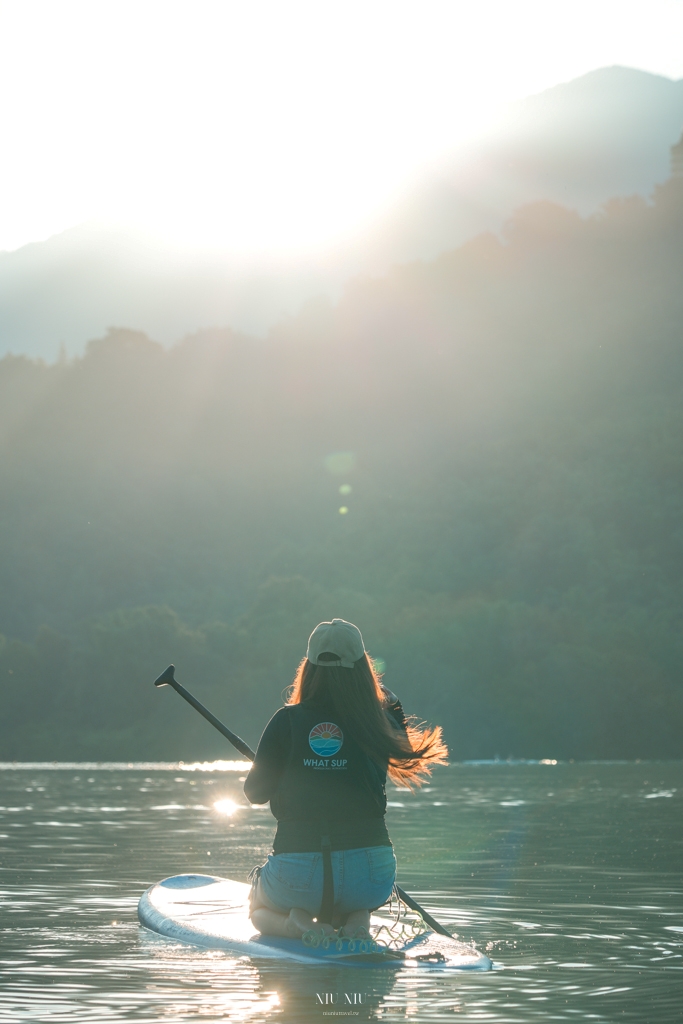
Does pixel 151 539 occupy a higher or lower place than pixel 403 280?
lower

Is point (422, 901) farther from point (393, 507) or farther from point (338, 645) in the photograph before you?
point (393, 507)

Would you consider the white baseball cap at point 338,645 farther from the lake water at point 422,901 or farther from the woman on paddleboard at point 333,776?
the lake water at point 422,901

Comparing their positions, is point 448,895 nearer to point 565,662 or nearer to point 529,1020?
point 529,1020

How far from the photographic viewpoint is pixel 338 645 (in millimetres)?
A: 8047

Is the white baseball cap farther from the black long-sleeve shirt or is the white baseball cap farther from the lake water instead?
the lake water

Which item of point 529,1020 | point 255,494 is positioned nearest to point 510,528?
point 255,494

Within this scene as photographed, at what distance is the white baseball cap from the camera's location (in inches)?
317

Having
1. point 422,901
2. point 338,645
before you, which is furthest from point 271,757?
point 422,901

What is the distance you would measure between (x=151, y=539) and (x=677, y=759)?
63.8 meters

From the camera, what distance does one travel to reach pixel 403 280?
16975 centimetres

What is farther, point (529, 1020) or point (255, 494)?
point (255, 494)

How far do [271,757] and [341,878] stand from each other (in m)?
0.82

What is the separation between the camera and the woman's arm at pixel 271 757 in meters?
8.00

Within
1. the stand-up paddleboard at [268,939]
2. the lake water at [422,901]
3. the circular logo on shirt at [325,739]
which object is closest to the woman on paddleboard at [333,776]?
the circular logo on shirt at [325,739]
